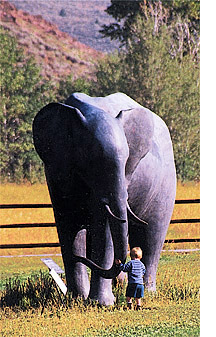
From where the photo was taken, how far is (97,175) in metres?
5.87

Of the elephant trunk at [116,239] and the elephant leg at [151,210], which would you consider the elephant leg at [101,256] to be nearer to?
the elephant trunk at [116,239]

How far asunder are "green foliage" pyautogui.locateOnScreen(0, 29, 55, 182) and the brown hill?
0.47 feet

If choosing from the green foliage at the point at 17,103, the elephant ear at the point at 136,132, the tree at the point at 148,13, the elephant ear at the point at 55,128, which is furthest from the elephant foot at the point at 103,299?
the tree at the point at 148,13

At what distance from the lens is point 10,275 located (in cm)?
879

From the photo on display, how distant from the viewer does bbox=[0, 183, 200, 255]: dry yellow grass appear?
30.0 ft

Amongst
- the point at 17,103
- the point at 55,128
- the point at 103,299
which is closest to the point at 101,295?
the point at 103,299

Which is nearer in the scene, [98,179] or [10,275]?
[98,179]

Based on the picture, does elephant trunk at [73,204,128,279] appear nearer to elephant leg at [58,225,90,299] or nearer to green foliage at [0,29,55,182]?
elephant leg at [58,225,90,299]

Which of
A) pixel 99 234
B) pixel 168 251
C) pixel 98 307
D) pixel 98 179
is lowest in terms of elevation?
pixel 168 251
